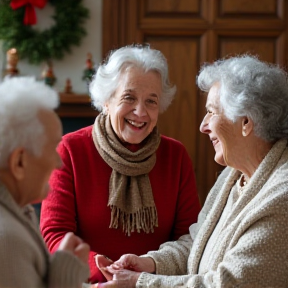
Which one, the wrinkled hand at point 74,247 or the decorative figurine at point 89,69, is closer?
the wrinkled hand at point 74,247

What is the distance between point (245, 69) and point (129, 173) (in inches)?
28.5

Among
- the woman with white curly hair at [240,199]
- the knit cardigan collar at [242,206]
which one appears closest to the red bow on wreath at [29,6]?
the woman with white curly hair at [240,199]

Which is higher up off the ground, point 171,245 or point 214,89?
point 214,89

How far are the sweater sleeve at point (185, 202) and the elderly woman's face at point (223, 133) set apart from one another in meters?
0.50

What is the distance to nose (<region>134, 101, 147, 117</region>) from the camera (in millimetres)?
2596

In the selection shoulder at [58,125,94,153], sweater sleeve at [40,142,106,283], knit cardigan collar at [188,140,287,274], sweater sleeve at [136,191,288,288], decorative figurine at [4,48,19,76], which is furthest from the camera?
decorative figurine at [4,48,19,76]

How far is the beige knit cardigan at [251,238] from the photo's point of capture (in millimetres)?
1782

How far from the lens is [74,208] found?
2498 millimetres

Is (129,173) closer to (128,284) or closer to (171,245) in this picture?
(171,245)

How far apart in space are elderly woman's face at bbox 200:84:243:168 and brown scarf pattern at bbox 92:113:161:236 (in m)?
0.48

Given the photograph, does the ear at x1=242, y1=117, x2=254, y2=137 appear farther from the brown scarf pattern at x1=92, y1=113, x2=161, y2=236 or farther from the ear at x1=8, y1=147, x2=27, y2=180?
the ear at x1=8, y1=147, x2=27, y2=180

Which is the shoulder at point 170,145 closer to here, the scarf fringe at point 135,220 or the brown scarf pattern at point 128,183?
the brown scarf pattern at point 128,183

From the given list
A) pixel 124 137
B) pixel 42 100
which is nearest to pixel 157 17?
pixel 124 137

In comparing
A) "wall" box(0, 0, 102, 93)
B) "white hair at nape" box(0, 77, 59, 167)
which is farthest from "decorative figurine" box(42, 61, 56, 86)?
"white hair at nape" box(0, 77, 59, 167)
